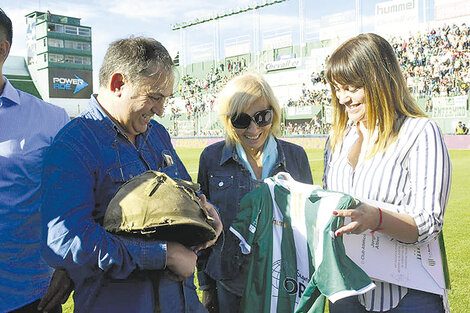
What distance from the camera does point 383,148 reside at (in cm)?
208

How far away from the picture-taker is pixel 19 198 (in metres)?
2.18

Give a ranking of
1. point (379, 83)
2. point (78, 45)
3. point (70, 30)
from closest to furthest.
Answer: point (379, 83), point (70, 30), point (78, 45)

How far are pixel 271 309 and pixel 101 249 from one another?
3.63 ft

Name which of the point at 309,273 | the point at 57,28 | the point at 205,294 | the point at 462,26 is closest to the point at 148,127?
the point at 309,273

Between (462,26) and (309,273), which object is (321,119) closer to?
(462,26)

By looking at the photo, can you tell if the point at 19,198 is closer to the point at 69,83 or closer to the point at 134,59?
the point at 134,59

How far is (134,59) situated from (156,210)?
25.8 inches

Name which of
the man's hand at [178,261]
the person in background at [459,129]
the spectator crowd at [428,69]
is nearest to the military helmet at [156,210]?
the man's hand at [178,261]

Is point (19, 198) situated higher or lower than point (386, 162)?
lower

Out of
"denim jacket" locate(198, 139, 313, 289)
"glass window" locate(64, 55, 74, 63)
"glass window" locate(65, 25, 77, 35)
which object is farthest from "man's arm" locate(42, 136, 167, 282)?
"glass window" locate(65, 25, 77, 35)

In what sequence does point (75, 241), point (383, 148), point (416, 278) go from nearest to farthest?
1. point (75, 241)
2. point (416, 278)
3. point (383, 148)

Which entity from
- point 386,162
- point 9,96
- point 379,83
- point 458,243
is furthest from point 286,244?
point 458,243

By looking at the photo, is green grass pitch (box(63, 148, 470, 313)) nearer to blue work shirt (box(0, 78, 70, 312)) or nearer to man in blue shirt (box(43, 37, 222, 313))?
blue work shirt (box(0, 78, 70, 312))

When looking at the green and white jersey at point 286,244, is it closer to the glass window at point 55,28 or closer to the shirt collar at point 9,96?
the shirt collar at point 9,96
